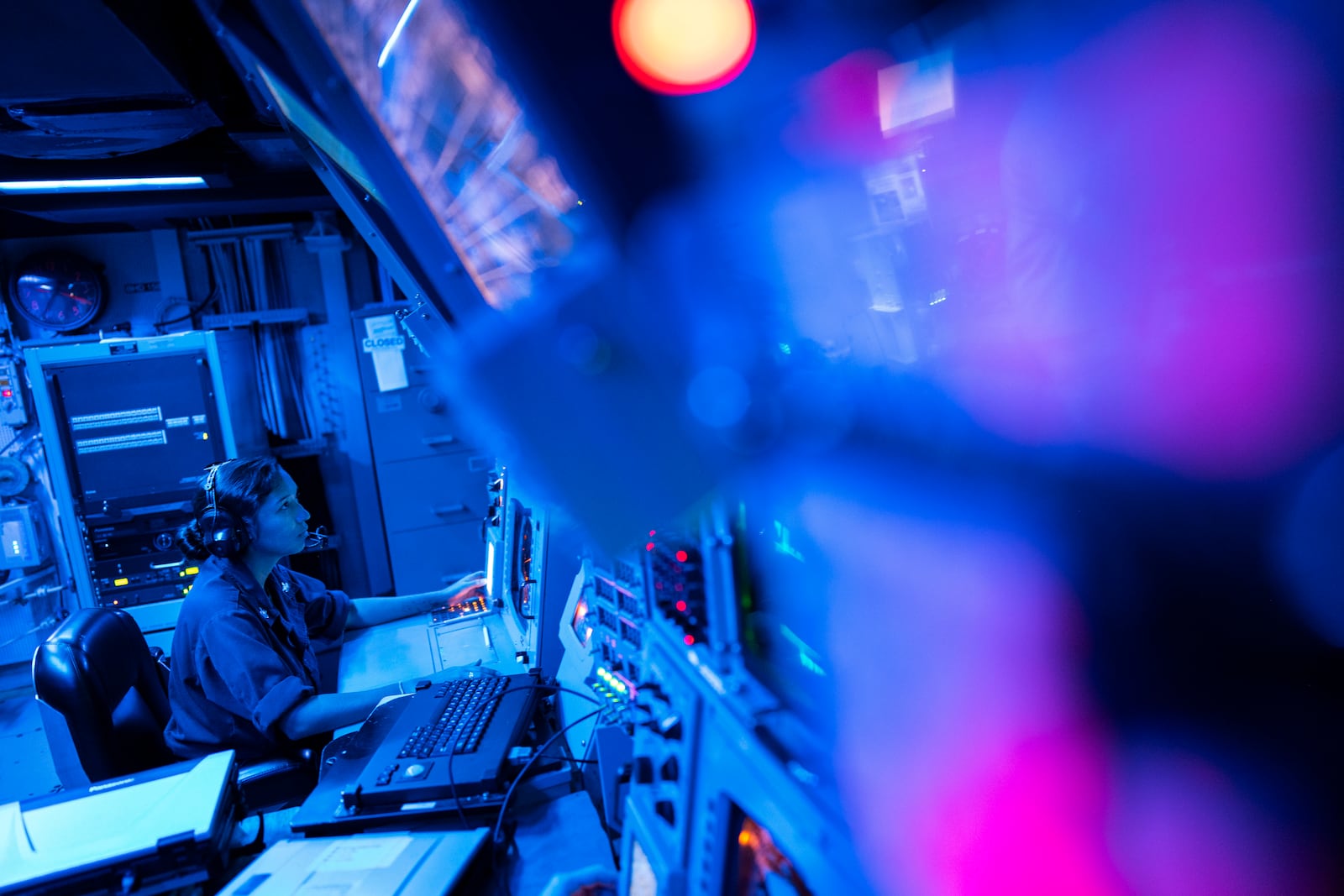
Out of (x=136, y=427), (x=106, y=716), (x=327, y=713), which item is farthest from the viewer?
(x=136, y=427)

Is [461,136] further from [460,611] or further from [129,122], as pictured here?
[129,122]

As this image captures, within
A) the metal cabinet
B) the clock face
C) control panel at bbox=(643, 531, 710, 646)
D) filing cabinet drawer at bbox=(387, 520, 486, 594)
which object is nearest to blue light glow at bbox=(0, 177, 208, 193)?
the clock face

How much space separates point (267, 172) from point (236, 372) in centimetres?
103

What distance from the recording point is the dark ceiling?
2.11 m

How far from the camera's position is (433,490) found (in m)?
3.90

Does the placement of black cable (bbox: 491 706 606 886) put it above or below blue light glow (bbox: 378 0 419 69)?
below

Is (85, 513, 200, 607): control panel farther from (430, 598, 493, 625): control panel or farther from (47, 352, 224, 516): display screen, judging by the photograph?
(430, 598, 493, 625): control panel

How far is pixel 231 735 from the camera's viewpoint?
182cm

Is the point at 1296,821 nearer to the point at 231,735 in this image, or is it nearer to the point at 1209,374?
the point at 1209,374

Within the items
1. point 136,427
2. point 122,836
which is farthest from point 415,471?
point 122,836

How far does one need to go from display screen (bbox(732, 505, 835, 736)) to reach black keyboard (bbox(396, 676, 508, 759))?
76 centimetres

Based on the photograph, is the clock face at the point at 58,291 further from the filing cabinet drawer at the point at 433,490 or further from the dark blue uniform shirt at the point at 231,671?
the dark blue uniform shirt at the point at 231,671

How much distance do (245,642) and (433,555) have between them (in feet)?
7.23

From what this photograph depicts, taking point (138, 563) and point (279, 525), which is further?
point (138, 563)
